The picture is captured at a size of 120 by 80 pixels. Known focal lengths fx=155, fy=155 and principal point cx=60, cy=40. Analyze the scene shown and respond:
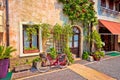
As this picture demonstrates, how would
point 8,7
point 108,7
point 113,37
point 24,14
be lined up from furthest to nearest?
point 113,37
point 108,7
point 24,14
point 8,7

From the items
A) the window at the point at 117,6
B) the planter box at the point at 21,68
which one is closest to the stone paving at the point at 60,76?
the planter box at the point at 21,68

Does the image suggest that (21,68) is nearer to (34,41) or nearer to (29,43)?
(29,43)

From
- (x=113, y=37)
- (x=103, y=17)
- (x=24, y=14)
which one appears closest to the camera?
(x=24, y=14)

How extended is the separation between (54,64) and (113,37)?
40.2 ft

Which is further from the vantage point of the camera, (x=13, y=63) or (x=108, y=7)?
(x=108, y=7)

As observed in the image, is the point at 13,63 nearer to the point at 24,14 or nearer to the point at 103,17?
the point at 24,14

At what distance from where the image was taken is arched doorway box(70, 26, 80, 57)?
14214 millimetres

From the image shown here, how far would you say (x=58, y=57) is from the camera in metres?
11.4

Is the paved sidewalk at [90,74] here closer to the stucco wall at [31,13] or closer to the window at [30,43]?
the window at [30,43]

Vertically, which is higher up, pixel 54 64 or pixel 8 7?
pixel 8 7

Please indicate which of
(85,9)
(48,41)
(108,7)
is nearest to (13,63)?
(48,41)

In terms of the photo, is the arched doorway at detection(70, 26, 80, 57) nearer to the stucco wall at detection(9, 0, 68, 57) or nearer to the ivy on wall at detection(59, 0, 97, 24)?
the ivy on wall at detection(59, 0, 97, 24)

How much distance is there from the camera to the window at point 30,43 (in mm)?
10909

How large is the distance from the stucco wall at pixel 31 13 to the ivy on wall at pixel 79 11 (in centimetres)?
54
